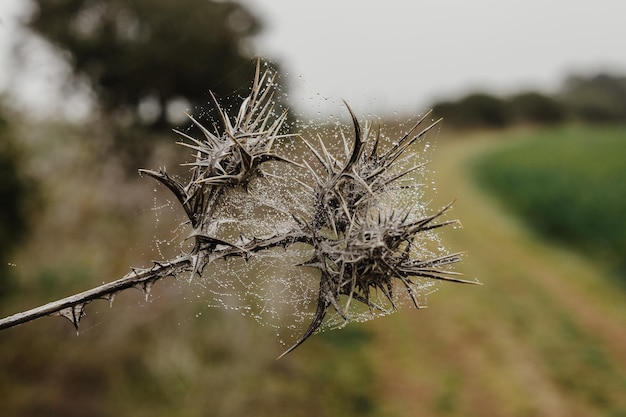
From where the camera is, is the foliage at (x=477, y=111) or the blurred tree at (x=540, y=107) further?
the blurred tree at (x=540, y=107)

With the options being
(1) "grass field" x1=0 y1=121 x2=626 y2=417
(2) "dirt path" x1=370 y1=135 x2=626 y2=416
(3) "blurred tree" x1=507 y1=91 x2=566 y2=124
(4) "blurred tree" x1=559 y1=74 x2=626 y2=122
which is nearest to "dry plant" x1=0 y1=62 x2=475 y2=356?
(1) "grass field" x1=0 y1=121 x2=626 y2=417

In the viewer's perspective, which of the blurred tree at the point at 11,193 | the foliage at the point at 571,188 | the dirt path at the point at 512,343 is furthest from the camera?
the foliage at the point at 571,188

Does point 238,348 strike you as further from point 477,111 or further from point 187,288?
point 477,111

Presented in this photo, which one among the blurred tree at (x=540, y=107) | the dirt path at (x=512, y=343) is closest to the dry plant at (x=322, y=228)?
the dirt path at (x=512, y=343)

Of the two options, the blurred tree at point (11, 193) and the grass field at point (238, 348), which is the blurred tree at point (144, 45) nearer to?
the grass field at point (238, 348)

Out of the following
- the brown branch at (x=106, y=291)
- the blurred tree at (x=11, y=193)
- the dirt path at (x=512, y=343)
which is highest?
the blurred tree at (x=11, y=193)

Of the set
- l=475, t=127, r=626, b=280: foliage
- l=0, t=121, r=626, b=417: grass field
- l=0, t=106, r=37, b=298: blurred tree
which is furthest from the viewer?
l=475, t=127, r=626, b=280: foliage

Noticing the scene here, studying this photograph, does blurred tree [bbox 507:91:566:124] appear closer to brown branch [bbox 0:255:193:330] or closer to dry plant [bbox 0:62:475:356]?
dry plant [bbox 0:62:475:356]
